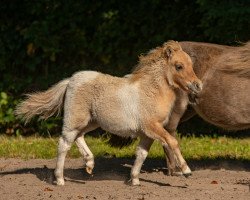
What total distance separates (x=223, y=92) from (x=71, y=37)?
16.1 ft

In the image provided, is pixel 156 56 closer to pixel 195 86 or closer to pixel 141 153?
pixel 195 86

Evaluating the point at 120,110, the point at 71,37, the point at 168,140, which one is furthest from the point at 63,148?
the point at 71,37

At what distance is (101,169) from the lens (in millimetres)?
8930

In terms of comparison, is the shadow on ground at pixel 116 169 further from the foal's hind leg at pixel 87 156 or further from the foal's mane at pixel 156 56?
the foal's mane at pixel 156 56

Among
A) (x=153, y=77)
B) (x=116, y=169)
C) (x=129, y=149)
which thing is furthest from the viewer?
(x=129, y=149)

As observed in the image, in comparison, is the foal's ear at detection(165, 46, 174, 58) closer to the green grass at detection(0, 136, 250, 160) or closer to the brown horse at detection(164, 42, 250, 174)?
the brown horse at detection(164, 42, 250, 174)

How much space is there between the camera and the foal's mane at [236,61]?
8.73m

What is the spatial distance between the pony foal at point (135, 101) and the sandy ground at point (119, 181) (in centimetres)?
24

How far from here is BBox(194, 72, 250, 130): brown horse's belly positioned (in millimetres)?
8672

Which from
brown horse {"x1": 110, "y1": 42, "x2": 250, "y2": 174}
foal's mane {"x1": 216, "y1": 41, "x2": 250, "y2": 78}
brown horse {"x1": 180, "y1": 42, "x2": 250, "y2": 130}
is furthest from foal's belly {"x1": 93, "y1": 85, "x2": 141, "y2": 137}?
foal's mane {"x1": 216, "y1": 41, "x2": 250, "y2": 78}

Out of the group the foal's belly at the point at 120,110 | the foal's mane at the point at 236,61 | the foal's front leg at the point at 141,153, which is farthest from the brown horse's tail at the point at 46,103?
the foal's mane at the point at 236,61

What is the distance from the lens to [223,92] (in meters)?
8.76

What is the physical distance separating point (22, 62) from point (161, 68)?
593cm

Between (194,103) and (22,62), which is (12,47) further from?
(194,103)
